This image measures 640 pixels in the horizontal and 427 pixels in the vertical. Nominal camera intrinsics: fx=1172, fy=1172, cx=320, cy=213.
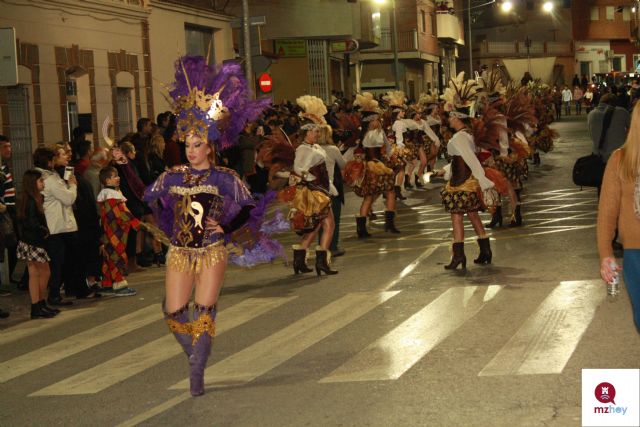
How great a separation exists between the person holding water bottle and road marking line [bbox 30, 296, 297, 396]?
428 centimetres

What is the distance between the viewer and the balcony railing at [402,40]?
67000 millimetres

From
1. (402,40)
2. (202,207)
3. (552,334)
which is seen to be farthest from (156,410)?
(402,40)

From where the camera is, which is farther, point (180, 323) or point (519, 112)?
point (519, 112)

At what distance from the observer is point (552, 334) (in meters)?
9.77

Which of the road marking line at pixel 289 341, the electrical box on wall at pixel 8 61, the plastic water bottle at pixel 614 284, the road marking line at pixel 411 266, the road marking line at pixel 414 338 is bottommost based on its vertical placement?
the road marking line at pixel 289 341

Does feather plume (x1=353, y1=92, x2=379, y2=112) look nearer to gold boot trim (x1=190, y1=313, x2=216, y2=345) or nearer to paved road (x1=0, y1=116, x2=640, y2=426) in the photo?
paved road (x1=0, y1=116, x2=640, y2=426)

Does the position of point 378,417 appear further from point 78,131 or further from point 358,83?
point 358,83

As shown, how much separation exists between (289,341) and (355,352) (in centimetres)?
92

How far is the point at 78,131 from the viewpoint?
669 inches

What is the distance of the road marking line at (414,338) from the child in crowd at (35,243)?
441 cm

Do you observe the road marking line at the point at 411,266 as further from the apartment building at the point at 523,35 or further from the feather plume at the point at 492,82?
the apartment building at the point at 523,35

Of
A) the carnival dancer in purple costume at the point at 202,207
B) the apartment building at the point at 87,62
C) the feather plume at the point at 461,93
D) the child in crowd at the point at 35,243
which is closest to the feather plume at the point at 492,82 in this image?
the feather plume at the point at 461,93

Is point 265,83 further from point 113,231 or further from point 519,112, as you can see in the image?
point 113,231

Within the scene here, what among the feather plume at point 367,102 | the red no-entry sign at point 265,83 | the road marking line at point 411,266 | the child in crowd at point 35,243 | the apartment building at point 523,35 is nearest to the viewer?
the child in crowd at point 35,243
